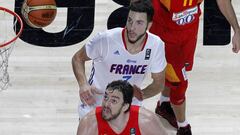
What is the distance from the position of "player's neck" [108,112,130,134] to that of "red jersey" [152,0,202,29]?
4.12ft

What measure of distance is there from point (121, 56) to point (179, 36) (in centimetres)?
77

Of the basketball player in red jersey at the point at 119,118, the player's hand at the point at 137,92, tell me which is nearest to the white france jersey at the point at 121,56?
the player's hand at the point at 137,92

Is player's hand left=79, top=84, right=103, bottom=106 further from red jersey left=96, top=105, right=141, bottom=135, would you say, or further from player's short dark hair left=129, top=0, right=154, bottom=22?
player's short dark hair left=129, top=0, right=154, bottom=22

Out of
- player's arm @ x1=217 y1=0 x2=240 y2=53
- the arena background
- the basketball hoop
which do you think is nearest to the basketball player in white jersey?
player's arm @ x1=217 y1=0 x2=240 y2=53

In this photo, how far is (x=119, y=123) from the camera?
3.47 meters

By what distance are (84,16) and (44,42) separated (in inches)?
18.1

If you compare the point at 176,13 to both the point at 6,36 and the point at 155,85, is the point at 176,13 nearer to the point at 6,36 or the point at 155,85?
the point at 155,85

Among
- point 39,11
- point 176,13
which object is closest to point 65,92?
point 39,11

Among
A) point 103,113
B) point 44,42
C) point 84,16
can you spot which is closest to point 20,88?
point 44,42

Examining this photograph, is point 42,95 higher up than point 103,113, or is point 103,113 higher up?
point 103,113

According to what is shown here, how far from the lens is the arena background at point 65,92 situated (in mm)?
5039

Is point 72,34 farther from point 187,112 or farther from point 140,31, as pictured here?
point 140,31

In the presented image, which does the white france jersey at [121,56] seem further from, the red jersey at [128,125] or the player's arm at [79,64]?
the red jersey at [128,125]

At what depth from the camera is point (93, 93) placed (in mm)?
3969
